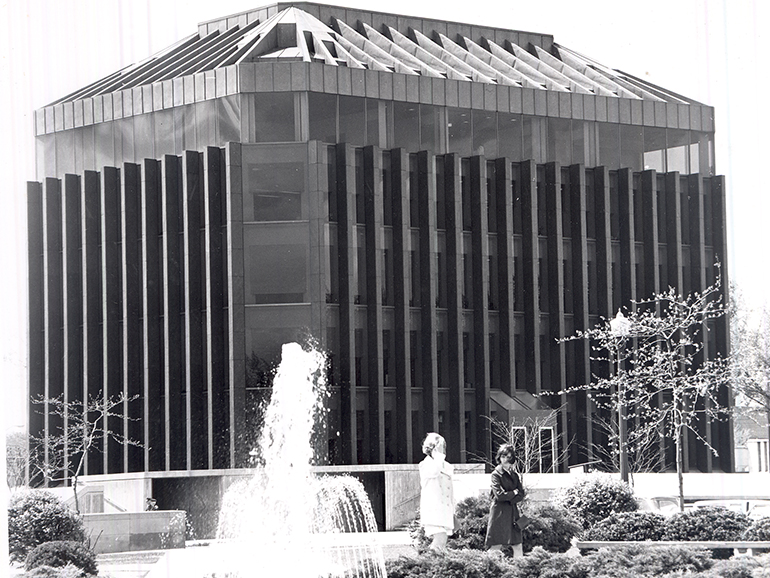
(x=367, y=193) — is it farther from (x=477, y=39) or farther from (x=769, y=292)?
(x=769, y=292)

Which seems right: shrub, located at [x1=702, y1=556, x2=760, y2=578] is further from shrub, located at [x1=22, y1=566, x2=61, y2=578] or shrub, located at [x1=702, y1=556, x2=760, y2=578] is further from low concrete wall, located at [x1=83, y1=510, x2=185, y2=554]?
low concrete wall, located at [x1=83, y1=510, x2=185, y2=554]

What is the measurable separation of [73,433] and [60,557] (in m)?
29.1

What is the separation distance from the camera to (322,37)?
A: 163 ft

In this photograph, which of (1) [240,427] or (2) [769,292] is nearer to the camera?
(1) [240,427]

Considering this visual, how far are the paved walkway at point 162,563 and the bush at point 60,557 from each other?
28 cm

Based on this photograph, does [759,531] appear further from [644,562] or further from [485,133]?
[485,133]

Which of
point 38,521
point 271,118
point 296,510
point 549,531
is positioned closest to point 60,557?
point 38,521

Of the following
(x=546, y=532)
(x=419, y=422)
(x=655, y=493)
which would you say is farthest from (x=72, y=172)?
(x=546, y=532)

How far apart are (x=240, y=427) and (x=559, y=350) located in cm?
1209

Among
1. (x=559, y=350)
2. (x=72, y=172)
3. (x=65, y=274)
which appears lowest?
(x=559, y=350)

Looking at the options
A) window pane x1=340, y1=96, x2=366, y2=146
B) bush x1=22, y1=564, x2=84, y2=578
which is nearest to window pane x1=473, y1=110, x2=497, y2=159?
window pane x1=340, y1=96, x2=366, y2=146

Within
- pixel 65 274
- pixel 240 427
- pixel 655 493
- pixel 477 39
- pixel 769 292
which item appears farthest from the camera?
pixel 477 39

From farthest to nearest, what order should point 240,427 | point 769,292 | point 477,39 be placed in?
point 477,39
point 769,292
point 240,427

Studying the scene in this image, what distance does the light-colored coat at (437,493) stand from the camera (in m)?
17.0
